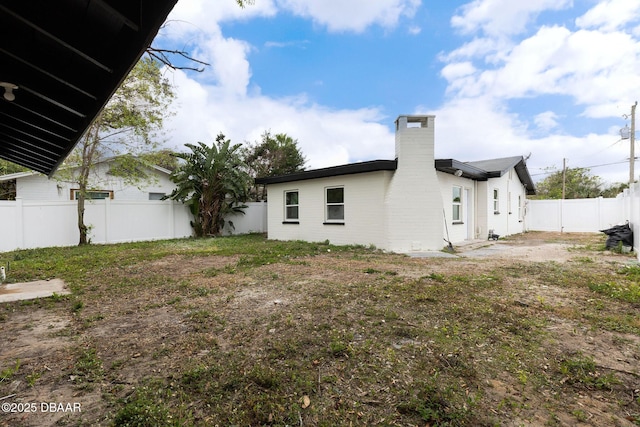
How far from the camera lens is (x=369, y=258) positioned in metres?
7.89

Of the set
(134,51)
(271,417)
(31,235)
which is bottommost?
(271,417)

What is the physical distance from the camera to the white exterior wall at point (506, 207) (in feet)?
41.4

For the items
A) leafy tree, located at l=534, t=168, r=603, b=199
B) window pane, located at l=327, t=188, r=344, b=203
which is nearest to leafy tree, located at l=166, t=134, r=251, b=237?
window pane, located at l=327, t=188, r=344, b=203

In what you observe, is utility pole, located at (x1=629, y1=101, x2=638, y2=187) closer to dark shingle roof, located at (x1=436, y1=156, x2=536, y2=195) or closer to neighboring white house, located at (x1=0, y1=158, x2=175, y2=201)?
dark shingle roof, located at (x1=436, y1=156, x2=536, y2=195)

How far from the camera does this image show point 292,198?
12562 mm

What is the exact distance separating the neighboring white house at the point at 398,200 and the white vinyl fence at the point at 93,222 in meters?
4.35

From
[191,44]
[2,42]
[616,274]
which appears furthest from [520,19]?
[2,42]

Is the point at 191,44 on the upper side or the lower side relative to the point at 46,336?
upper

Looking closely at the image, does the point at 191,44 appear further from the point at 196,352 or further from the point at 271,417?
the point at 271,417

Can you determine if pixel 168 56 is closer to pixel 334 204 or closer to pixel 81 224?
pixel 334 204

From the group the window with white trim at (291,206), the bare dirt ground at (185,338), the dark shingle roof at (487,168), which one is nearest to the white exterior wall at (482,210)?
the dark shingle roof at (487,168)

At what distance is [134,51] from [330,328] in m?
3.00

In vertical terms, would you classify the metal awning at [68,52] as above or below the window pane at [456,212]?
above

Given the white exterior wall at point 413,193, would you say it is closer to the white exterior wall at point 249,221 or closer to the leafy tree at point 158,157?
the white exterior wall at point 249,221
